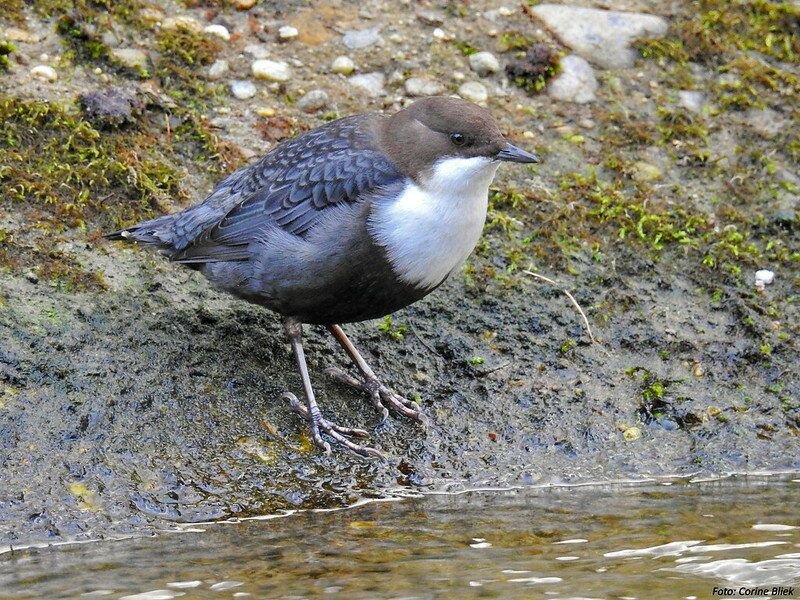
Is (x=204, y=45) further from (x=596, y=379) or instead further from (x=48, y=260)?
(x=596, y=379)

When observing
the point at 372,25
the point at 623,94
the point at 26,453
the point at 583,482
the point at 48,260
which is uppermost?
the point at 372,25

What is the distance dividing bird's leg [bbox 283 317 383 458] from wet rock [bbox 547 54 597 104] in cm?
250

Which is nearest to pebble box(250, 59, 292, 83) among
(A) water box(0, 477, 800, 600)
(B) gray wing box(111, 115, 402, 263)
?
(B) gray wing box(111, 115, 402, 263)

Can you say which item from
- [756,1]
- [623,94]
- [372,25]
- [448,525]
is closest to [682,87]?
[623,94]

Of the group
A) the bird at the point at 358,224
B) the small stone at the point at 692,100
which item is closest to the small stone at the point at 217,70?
the bird at the point at 358,224

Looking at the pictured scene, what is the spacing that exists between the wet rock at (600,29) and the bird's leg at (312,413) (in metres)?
2.87

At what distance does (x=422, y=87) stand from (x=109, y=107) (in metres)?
1.74

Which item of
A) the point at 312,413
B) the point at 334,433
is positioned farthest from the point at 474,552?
the point at 312,413

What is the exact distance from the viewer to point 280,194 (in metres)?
4.78

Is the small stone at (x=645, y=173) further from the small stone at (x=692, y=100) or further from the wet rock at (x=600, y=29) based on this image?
the wet rock at (x=600, y=29)

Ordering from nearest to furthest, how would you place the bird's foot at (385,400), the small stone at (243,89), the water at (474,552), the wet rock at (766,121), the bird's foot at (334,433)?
the water at (474,552) → the bird's foot at (334,433) → the bird's foot at (385,400) → the small stone at (243,89) → the wet rock at (766,121)

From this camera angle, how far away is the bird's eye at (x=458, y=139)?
4.61 metres

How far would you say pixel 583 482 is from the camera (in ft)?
15.4

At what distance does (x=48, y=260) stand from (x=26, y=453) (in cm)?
109
